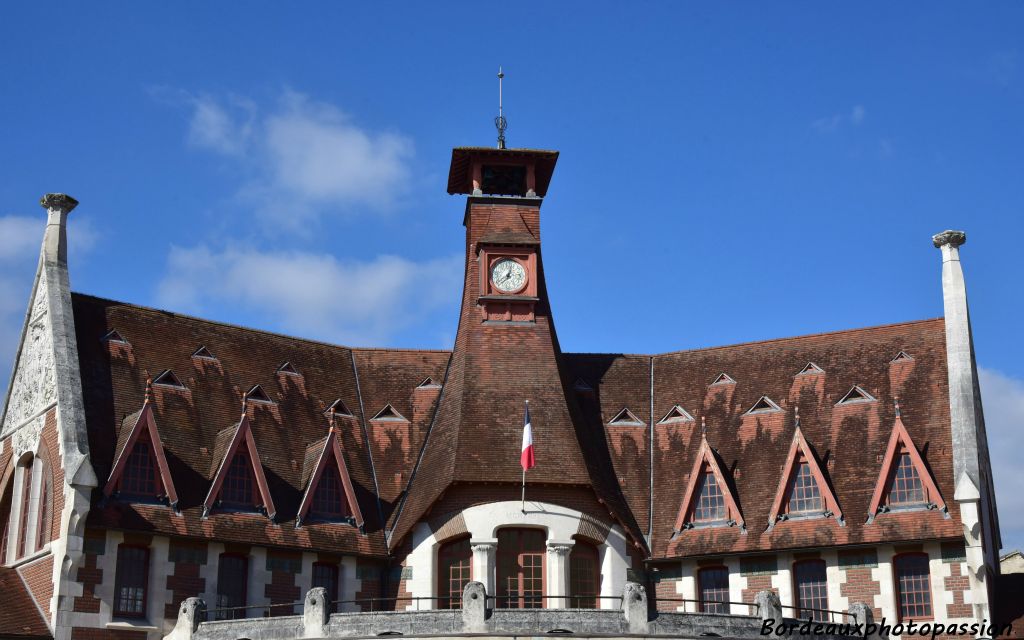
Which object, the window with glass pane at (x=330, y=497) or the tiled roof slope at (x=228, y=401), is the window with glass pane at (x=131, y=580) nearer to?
the tiled roof slope at (x=228, y=401)

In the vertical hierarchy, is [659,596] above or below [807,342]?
below

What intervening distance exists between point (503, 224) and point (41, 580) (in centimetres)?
1869

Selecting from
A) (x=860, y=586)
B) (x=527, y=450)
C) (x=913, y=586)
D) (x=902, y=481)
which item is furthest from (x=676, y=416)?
(x=913, y=586)

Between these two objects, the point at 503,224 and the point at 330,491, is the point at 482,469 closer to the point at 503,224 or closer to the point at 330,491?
the point at 330,491

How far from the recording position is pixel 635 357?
171 ft

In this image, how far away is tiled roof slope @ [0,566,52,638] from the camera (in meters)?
39.2

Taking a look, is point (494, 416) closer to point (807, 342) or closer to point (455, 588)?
point (455, 588)

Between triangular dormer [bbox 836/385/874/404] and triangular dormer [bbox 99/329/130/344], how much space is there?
22499mm

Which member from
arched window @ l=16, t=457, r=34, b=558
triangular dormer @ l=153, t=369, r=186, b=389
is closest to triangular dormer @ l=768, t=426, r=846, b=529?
triangular dormer @ l=153, t=369, r=186, b=389

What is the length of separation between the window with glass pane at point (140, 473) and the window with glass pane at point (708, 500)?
16.2 metres

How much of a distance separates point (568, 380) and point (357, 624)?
14709 mm

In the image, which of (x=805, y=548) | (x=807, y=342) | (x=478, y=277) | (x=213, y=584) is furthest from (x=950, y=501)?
(x=213, y=584)

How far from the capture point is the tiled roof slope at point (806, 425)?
43719 mm

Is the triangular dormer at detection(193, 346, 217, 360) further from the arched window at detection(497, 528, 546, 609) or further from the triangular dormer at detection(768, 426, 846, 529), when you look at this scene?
the triangular dormer at detection(768, 426, 846, 529)
